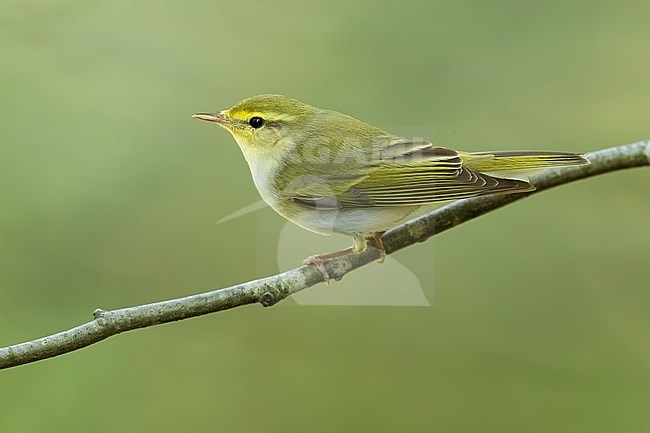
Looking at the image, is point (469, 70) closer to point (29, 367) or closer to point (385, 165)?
point (385, 165)

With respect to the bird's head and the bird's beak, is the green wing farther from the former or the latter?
the bird's beak

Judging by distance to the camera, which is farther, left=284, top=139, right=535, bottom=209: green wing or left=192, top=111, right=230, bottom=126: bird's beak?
left=284, top=139, right=535, bottom=209: green wing

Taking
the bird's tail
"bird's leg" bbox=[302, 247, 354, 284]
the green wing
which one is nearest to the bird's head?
the green wing

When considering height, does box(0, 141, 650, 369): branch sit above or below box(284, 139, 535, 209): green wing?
below

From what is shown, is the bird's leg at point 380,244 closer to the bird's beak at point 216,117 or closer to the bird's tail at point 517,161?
the bird's tail at point 517,161

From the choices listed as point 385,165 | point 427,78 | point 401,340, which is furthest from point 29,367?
point 427,78

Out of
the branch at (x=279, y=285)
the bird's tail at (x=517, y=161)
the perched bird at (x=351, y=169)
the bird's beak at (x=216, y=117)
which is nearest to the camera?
the branch at (x=279, y=285)

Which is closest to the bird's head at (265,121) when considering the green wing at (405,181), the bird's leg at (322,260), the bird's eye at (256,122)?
the bird's eye at (256,122)

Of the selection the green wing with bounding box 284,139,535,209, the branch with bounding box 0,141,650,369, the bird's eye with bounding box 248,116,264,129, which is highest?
the bird's eye with bounding box 248,116,264,129
